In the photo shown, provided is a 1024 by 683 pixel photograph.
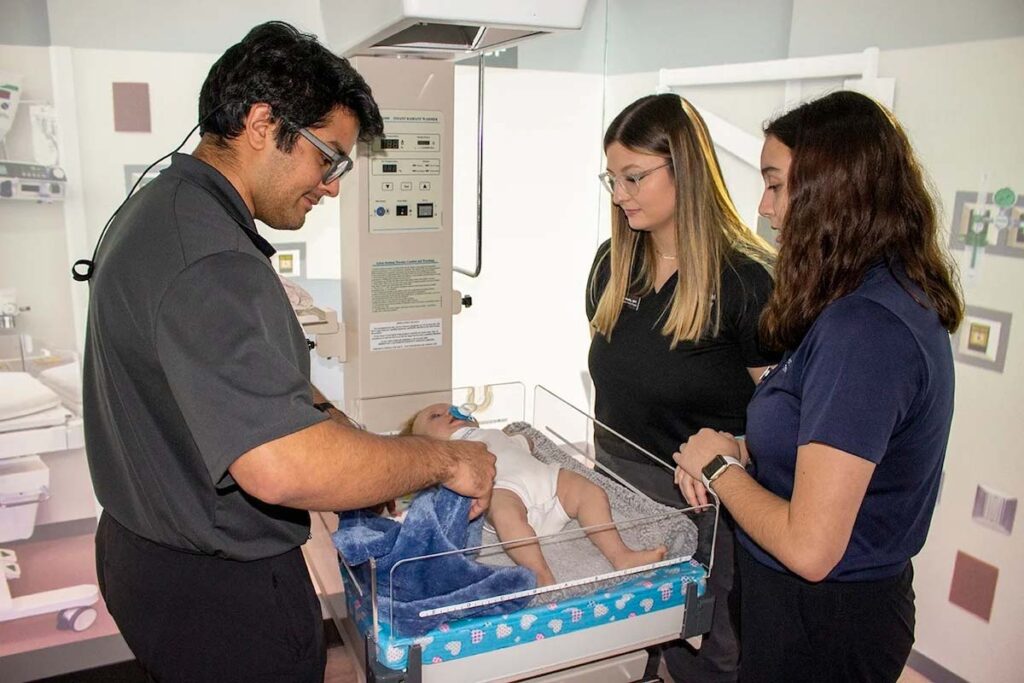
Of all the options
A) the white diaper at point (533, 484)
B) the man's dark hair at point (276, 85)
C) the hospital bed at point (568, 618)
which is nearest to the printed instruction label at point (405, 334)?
the white diaper at point (533, 484)

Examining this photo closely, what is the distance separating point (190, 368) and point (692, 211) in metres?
1.14

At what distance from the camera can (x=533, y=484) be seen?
5.47 ft

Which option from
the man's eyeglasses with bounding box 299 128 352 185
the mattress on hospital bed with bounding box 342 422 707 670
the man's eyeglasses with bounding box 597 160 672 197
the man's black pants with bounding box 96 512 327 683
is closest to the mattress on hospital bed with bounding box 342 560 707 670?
the mattress on hospital bed with bounding box 342 422 707 670

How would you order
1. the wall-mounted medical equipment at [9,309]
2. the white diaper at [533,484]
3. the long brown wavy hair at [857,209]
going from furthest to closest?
the wall-mounted medical equipment at [9,309], the white diaper at [533,484], the long brown wavy hair at [857,209]

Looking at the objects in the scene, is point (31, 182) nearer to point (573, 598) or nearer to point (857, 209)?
point (573, 598)

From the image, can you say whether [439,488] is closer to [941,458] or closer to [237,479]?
[237,479]

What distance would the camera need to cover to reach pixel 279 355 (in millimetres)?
992

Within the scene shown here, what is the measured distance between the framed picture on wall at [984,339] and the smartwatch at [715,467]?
113 centimetres

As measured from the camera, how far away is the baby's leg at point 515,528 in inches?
50.9

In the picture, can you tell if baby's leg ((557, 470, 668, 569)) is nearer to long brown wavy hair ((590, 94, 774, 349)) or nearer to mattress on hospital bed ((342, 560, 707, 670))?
mattress on hospital bed ((342, 560, 707, 670))

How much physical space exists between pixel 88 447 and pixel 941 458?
50.3 inches

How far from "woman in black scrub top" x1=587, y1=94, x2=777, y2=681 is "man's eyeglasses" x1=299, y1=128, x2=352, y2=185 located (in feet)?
2.47

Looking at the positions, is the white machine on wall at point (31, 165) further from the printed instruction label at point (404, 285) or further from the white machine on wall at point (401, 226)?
the printed instruction label at point (404, 285)

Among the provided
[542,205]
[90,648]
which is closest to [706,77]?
[542,205]
